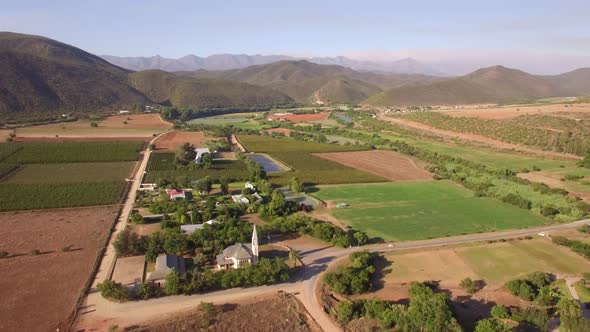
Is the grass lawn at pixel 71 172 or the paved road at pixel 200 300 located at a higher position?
the grass lawn at pixel 71 172

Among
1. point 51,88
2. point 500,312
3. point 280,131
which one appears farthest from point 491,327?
point 51,88

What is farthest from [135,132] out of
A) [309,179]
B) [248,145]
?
[309,179]

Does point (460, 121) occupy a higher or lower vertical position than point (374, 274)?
higher

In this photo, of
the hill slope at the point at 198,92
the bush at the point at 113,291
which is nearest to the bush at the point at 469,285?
the bush at the point at 113,291

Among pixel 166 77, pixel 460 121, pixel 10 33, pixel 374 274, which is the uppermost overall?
pixel 10 33

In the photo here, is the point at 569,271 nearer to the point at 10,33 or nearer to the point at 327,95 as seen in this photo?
the point at 327,95

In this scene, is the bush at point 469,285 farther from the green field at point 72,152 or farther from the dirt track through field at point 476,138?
the dirt track through field at point 476,138

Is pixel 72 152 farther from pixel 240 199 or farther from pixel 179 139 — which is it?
pixel 240 199
